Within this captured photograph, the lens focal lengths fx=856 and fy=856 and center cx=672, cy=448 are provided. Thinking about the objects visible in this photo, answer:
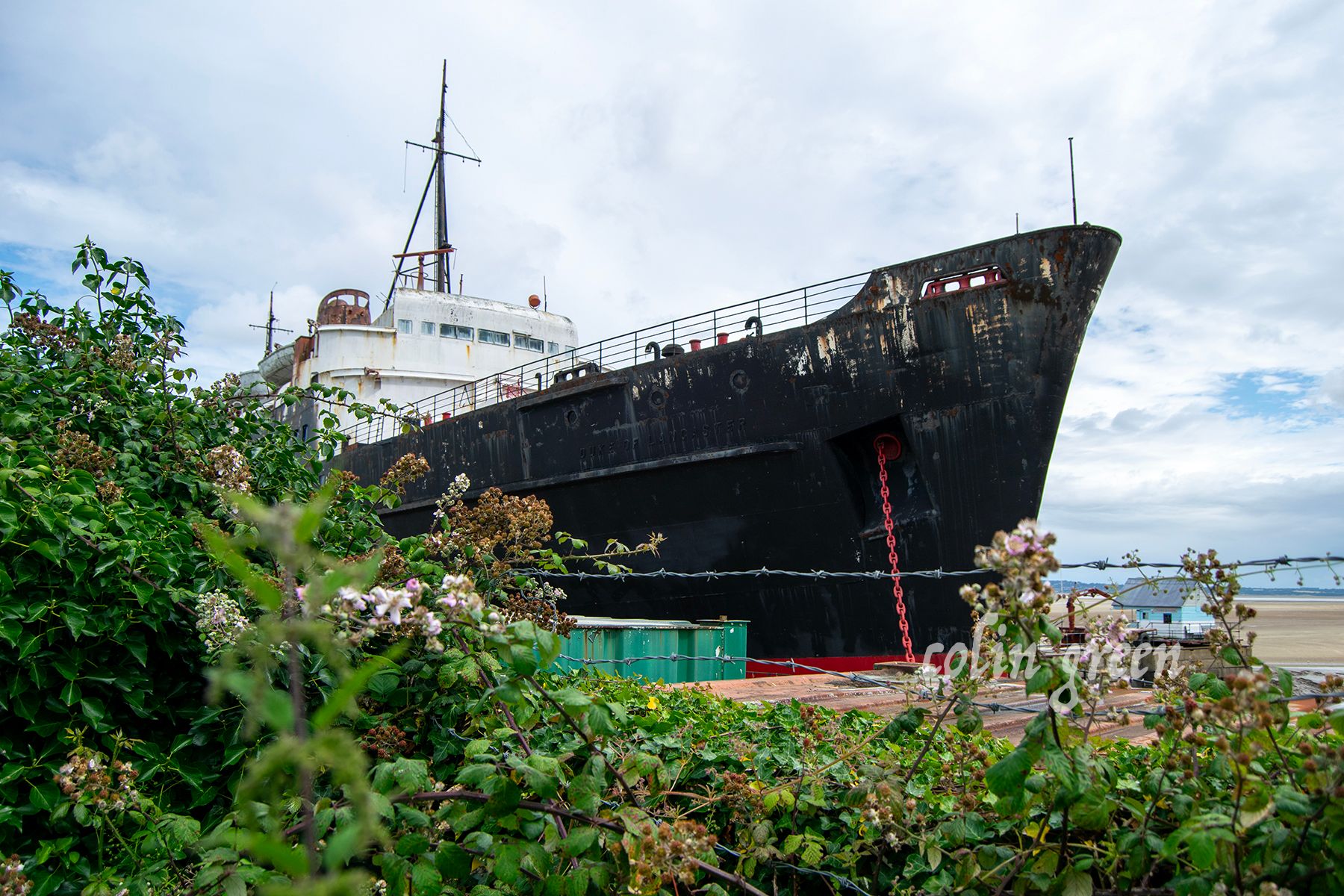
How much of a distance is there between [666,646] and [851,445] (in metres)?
3.99

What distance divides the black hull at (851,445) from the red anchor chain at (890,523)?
0.07 metres

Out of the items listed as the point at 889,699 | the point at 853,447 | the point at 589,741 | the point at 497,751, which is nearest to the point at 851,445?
the point at 853,447

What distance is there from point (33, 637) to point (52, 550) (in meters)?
0.24

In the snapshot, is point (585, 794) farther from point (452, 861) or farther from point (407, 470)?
point (407, 470)

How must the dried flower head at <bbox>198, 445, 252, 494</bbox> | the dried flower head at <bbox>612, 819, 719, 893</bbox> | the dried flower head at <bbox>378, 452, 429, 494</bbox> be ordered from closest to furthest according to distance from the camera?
the dried flower head at <bbox>612, 819, 719, 893</bbox> → the dried flower head at <bbox>198, 445, 252, 494</bbox> → the dried flower head at <bbox>378, 452, 429, 494</bbox>

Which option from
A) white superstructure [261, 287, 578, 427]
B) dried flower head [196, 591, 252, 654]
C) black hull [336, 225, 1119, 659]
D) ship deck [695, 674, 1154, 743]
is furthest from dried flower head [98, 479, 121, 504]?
white superstructure [261, 287, 578, 427]

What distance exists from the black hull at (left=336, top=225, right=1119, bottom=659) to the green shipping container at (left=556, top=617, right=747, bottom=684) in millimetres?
2864

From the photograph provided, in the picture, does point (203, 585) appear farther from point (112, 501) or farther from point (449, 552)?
point (449, 552)

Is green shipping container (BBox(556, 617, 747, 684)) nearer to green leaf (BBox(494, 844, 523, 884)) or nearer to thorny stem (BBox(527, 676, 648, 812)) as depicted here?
thorny stem (BBox(527, 676, 648, 812))

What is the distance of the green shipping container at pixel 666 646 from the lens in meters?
5.39

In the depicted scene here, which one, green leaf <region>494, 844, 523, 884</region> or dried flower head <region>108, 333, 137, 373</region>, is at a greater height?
dried flower head <region>108, 333, 137, 373</region>

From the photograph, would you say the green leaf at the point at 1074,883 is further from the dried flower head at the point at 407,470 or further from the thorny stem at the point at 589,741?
the dried flower head at the point at 407,470

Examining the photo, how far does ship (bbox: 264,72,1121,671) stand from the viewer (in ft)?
26.8

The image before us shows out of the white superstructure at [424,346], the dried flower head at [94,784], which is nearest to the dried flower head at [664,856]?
the dried flower head at [94,784]
